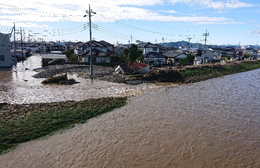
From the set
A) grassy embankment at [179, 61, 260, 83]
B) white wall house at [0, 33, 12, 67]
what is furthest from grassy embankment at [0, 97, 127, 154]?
white wall house at [0, 33, 12, 67]

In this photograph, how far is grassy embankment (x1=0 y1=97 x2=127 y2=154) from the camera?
9469mm

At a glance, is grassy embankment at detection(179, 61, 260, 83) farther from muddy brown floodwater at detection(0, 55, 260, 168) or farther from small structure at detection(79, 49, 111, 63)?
small structure at detection(79, 49, 111, 63)

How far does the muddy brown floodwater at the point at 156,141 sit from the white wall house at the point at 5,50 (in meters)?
29.1

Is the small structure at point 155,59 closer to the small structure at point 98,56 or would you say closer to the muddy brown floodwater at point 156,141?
the small structure at point 98,56

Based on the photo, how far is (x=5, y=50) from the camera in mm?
33688

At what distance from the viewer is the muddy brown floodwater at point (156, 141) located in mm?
8023

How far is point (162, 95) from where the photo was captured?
58.3 ft

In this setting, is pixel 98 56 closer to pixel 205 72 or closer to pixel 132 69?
pixel 132 69

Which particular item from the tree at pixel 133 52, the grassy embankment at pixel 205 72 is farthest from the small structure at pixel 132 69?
the tree at pixel 133 52

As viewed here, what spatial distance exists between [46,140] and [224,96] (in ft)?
49.8

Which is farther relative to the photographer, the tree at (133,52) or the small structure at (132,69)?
the tree at (133,52)

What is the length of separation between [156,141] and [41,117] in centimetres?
670

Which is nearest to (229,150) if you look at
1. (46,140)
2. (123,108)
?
(123,108)

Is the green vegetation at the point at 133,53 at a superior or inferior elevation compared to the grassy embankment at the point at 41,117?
superior
